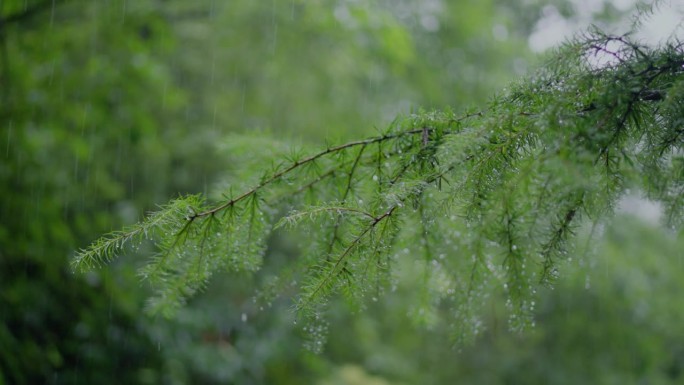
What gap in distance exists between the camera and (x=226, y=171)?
2545 mm

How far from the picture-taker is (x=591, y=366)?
4879 mm

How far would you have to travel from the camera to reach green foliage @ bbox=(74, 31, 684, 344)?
31.0 inches

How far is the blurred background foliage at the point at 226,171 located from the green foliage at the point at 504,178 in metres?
1.36

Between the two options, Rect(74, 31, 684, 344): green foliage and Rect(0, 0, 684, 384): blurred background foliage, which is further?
Rect(0, 0, 684, 384): blurred background foliage

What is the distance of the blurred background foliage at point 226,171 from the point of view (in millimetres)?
2869

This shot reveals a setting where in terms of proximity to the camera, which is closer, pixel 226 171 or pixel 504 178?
pixel 504 178

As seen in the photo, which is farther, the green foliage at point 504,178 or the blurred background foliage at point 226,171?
the blurred background foliage at point 226,171

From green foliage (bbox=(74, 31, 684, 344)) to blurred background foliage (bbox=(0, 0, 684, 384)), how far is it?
4.45 feet

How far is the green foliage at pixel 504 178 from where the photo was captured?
2.58ft

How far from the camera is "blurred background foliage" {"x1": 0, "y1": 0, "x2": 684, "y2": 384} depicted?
2.87 m

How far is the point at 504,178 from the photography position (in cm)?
87

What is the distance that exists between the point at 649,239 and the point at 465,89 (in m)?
1.85

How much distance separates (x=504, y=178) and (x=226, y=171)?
183 cm

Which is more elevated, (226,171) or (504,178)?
(226,171)
